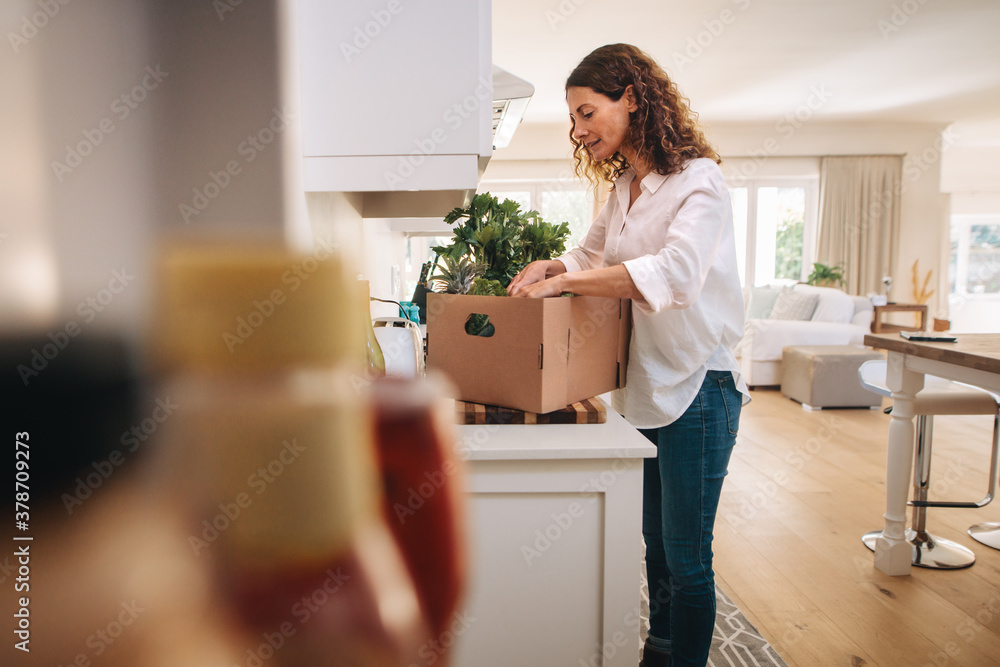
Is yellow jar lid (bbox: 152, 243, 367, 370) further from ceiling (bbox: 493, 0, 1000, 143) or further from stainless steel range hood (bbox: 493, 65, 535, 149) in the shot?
ceiling (bbox: 493, 0, 1000, 143)

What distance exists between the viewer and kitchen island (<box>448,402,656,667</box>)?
1.04m

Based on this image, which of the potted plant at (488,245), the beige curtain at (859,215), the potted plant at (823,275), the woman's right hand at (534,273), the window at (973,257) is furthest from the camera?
the window at (973,257)

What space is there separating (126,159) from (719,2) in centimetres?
380

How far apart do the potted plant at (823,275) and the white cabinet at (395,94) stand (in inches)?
254

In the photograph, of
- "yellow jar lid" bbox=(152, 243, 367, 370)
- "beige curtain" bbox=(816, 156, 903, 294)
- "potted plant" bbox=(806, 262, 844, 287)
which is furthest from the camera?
"beige curtain" bbox=(816, 156, 903, 294)

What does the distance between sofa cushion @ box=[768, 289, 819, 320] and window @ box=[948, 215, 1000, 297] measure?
4.78 metres

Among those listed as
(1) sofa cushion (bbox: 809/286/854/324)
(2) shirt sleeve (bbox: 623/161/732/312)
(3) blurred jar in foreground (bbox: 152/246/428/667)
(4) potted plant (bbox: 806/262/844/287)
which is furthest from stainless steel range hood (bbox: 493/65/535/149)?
(4) potted plant (bbox: 806/262/844/287)

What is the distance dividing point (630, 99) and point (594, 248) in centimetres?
36

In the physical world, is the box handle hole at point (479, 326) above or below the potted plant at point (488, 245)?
below

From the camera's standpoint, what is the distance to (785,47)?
14.8ft

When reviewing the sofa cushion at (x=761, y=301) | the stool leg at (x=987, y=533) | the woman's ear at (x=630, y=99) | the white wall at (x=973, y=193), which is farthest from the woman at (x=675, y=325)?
Answer: the white wall at (x=973, y=193)

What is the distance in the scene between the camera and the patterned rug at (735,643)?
165 centimetres

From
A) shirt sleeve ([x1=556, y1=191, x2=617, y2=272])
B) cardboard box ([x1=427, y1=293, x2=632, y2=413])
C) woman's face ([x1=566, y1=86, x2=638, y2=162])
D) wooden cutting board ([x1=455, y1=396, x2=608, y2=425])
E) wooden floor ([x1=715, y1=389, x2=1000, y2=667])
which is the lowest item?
wooden floor ([x1=715, y1=389, x2=1000, y2=667])

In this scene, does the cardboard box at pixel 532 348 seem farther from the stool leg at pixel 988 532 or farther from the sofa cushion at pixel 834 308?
the sofa cushion at pixel 834 308
